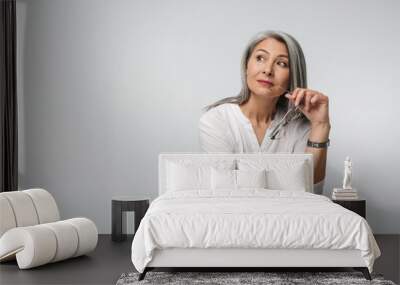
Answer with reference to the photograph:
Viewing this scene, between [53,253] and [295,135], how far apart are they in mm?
2942

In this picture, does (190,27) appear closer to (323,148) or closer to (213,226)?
(323,148)

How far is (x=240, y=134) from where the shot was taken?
7.10 meters

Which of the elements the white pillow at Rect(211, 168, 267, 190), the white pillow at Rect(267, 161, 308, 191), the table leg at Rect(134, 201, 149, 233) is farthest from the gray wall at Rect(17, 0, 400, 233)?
the white pillow at Rect(211, 168, 267, 190)

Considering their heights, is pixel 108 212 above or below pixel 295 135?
below

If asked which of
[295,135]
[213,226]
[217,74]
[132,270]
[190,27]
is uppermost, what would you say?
[190,27]

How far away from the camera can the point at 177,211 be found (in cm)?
493

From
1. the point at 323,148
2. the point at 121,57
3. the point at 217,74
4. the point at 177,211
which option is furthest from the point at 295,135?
the point at 177,211

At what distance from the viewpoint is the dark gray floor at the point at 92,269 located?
4.95 metres

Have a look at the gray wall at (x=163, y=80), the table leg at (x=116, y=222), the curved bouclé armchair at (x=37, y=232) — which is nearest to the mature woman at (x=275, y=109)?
the gray wall at (x=163, y=80)

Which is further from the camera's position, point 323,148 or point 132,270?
point 323,148

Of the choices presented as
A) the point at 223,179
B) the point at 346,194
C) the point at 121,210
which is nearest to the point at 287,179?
the point at 223,179

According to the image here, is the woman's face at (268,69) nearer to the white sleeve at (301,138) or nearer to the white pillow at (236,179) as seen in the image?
the white sleeve at (301,138)

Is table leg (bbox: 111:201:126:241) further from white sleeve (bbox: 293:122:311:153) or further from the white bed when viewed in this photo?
white sleeve (bbox: 293:122:311:153)

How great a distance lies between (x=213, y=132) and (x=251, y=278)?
2528 millimetres
